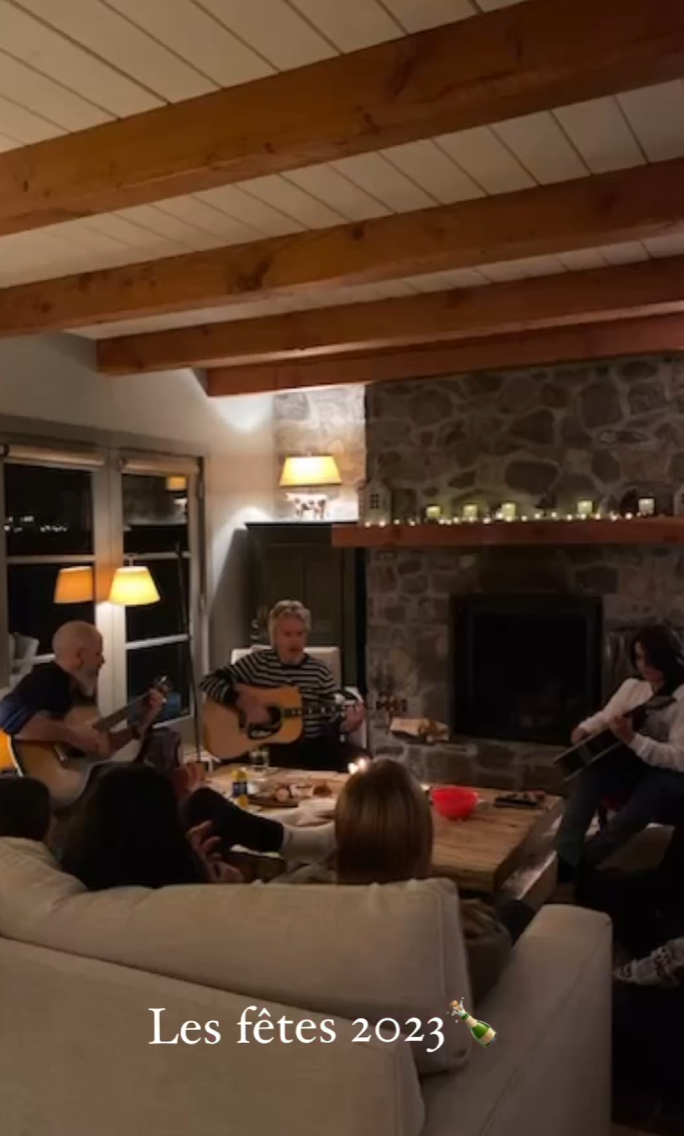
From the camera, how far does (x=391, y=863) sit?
1758 millimetres

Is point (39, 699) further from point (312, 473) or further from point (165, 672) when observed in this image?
point (312, 473)

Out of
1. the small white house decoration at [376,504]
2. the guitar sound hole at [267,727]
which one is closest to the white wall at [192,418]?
the small white house decoration at [376,504]

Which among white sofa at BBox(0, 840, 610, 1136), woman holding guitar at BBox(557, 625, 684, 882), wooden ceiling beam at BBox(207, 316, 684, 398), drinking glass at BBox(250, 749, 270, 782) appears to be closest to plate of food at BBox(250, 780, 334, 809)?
drinking glass at BBox(250, 749, 270, 782)

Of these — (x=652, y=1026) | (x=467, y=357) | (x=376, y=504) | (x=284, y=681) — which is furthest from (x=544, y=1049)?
(x=376, y=504)

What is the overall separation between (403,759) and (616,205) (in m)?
3.42

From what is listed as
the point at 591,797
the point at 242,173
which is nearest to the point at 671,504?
the point at 591,797

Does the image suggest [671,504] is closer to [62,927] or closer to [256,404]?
[256,404]

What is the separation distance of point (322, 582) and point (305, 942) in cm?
427

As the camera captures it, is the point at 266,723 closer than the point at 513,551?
Yes

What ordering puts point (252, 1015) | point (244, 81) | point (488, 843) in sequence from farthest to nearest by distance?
point (488, 843) → point (244, 81) → point (252, 1015)

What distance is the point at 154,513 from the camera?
5312mm

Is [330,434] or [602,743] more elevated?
[330,434]

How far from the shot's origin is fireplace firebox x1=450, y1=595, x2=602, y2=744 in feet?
16.2

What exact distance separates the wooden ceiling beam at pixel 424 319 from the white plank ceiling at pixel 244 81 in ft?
0.31
